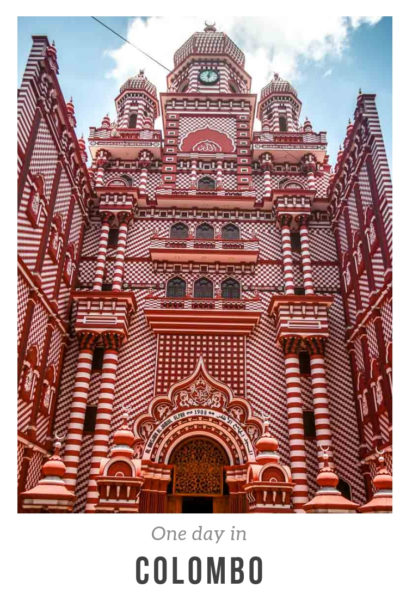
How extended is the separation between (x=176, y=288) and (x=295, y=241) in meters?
5.41

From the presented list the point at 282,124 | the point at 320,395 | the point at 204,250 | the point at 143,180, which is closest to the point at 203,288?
the point at 204,250

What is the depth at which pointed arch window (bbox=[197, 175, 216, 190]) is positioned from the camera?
21.2 meters

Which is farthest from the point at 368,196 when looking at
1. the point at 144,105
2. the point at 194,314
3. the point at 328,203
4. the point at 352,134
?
the point at 144,105

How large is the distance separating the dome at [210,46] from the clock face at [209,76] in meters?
1.12

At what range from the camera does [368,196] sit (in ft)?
51.1

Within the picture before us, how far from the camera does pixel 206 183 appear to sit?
69.9ft

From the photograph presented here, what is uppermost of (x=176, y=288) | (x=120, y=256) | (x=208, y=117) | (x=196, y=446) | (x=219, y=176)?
(x=208, y=117)

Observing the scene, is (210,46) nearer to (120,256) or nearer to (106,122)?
(106,122)

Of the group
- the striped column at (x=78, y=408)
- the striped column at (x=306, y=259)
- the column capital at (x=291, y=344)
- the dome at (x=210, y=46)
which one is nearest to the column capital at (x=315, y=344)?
the column capital at (x=291, y=344)

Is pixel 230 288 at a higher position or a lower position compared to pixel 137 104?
lower

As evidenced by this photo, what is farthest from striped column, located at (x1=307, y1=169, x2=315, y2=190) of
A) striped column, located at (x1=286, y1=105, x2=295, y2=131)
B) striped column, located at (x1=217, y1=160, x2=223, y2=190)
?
striped column, located at (x1=286, y1=105, x2=295, y2=131)

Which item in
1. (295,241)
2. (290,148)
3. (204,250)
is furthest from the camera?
(290,148)

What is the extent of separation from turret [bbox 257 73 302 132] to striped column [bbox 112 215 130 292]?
36.3ft

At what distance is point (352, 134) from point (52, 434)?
14.7m
